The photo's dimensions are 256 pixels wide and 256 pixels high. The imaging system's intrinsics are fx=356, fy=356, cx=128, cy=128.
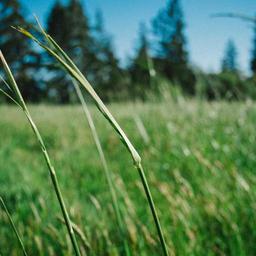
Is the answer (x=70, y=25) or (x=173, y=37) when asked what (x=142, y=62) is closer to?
(x=173, y=37)

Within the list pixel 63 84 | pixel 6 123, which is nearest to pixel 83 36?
pixel 63 84

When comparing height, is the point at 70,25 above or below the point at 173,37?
above

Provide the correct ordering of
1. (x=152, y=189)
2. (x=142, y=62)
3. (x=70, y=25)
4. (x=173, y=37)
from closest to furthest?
(x=142, y=62), (x=152, y=189), (x=173, y=37), (x=70, y=25)

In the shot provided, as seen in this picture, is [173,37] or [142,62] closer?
[142,62]

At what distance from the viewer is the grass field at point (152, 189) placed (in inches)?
38.6

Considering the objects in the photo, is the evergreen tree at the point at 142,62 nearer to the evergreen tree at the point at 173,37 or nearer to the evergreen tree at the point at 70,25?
the evergreen tree at the point at 173,37

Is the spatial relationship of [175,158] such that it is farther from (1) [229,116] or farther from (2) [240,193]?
(1) [229,116]

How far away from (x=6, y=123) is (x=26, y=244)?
422 centimetres

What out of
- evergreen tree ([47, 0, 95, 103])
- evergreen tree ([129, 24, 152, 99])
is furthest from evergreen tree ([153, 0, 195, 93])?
evergreen tree ([47, 0, 95, 103])

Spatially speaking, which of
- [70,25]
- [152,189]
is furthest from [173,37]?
[70,25]

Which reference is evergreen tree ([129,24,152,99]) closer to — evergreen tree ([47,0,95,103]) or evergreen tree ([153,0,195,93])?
evergreen tree ([153,0,195,93])

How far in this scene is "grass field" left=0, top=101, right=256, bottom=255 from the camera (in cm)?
98

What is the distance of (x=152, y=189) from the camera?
1.60m

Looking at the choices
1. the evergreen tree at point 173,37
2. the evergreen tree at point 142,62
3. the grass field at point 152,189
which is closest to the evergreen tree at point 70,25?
the evergreen tree at point 142,62
